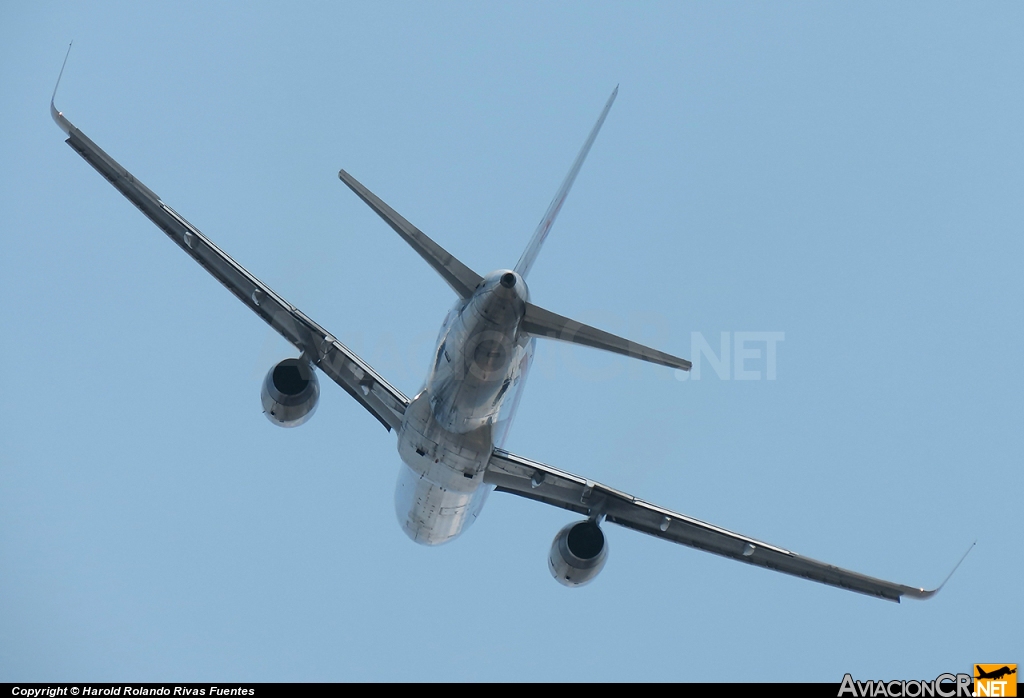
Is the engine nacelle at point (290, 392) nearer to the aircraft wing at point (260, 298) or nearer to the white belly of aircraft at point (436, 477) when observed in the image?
the aircraft wing at point (260, 298)

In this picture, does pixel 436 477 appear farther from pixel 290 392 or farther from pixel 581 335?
pixel 581 335

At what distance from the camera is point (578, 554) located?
869 inches

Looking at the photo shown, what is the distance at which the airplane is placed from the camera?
2017cm

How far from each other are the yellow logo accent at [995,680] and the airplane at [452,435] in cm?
312

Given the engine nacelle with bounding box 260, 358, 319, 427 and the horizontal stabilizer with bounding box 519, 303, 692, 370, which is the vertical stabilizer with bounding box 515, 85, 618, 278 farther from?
the engine nacelle with bounding box 260, 358, 319, 427

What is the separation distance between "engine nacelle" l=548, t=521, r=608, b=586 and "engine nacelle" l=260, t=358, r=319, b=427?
23.3 ft

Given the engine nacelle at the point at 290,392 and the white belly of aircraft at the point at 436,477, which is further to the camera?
the engine nacelle at the point at 290,392

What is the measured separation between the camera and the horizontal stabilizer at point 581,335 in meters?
16.7

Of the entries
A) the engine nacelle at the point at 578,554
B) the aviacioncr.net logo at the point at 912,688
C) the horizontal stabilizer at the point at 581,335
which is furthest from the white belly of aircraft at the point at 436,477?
the aviacioncr.net logo at the point at 912,688

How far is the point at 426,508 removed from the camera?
22.9 m

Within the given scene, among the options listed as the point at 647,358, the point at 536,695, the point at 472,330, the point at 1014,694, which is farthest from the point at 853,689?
the point at 472,330

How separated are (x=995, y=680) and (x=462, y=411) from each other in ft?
52.2

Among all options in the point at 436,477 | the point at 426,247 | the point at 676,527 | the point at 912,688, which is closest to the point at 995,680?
the point at 912,688

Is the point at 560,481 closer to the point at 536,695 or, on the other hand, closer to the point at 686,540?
the point at 686,540
